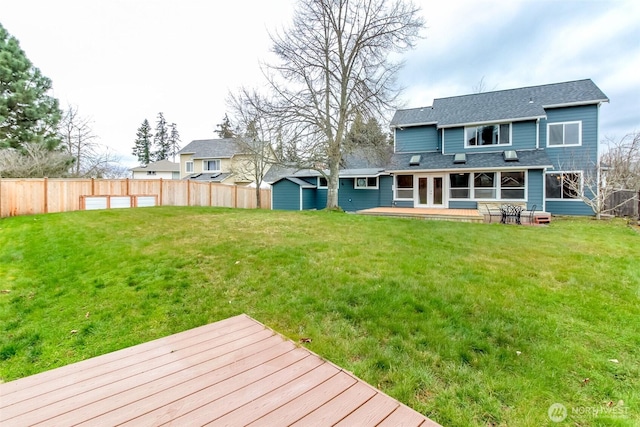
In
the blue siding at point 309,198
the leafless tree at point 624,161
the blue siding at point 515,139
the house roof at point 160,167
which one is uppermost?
the house roof at point 160,167

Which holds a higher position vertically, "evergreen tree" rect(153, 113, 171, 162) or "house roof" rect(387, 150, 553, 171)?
"evergreen tree" rect(153, 113, 171, 162)

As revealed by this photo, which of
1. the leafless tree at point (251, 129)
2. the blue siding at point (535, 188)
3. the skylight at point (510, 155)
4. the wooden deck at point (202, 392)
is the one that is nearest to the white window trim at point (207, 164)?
the leafless tree at point (251, 129)

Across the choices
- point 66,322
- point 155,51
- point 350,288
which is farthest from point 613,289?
point 155,51

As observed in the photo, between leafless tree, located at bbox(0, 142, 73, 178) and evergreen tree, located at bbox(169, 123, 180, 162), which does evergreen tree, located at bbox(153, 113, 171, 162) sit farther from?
leafless tree, located at bbox(0, 142, 73, 178)

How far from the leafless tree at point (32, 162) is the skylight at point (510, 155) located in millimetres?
23419

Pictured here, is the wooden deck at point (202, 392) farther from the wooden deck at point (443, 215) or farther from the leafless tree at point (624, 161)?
the leafless tree at point (624, 161)

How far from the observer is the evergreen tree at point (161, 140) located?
52131mm

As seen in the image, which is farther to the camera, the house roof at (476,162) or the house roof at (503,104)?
the house roof at (503,104)

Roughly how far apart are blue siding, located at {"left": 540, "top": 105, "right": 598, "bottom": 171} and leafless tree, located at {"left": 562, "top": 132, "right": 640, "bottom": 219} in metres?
0.07

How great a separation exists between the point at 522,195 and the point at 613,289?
1146cm

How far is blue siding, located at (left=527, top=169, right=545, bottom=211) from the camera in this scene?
1373cm

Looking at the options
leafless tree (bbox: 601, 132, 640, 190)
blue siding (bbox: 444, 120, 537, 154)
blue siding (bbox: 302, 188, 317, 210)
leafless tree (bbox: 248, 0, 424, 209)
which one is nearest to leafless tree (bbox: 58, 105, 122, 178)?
blue siding (bbox: 302, 188, 317, 210)

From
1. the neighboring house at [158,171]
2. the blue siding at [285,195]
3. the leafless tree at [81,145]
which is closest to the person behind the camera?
the leafless tree at [81,145]

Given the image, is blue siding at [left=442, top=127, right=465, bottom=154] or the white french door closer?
the white french door
